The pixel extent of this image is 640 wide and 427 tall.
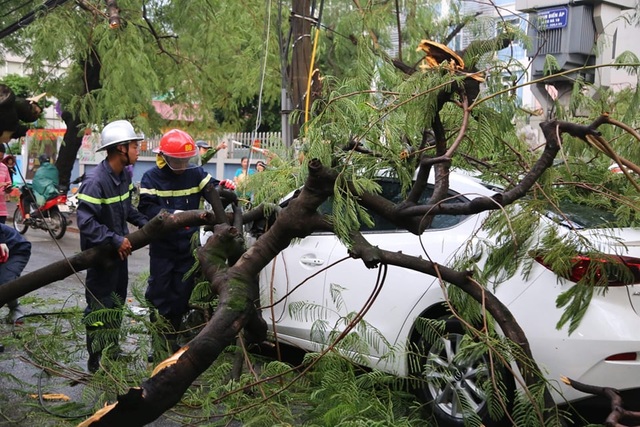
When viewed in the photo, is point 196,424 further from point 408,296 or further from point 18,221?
point 18,221

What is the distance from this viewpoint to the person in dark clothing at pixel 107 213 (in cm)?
559

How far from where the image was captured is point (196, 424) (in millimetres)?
4715

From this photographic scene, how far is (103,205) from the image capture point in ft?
19.4

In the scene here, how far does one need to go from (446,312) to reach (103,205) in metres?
2.50

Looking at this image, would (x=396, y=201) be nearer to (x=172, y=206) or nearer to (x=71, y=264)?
(x=71, y=264)

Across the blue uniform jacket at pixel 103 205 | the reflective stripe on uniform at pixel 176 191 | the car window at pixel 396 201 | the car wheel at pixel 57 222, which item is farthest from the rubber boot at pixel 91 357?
the car wheel at pixel 57 222

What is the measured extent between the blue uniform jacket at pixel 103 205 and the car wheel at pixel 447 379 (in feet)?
7.26

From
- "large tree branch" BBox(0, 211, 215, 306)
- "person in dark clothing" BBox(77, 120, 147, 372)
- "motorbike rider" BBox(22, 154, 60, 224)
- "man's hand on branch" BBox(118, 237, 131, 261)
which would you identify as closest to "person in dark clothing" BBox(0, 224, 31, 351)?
"person in dark clothing" BBox(77, 120, 147, 372)

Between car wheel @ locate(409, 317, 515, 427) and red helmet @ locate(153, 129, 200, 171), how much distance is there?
2.32m

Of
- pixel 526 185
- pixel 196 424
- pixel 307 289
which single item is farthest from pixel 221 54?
pixel 526 185

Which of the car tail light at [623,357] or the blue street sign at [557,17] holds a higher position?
the blue street sign at [557,17]

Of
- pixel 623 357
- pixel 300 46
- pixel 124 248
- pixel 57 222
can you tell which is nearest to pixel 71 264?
pixel 124 248

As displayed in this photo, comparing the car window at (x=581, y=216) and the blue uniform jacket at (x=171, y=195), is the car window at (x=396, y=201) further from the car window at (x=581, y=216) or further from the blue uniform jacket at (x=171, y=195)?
the blue uniform jacket at (x=171, y=195)

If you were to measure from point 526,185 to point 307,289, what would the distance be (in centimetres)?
287
